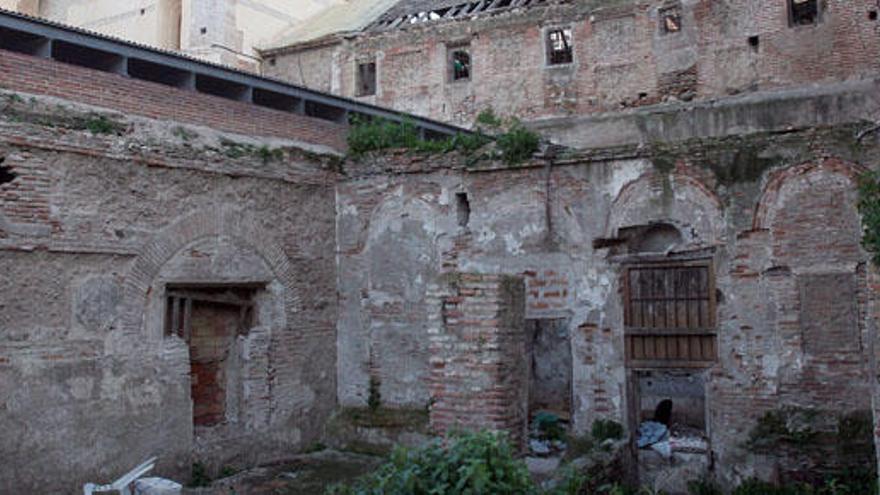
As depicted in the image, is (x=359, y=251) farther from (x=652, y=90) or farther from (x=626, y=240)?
(x=652, y=90)

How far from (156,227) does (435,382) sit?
3.99m

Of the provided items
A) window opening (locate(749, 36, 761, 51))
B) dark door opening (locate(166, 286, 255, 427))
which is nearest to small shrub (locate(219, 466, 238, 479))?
dark door opening (locate(166, 286, 255, 427))

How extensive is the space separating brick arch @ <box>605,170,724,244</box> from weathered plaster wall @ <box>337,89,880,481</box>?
2 centimetres

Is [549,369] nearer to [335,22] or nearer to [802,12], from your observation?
[802,12]

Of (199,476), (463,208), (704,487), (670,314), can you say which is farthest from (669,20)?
(199,476)

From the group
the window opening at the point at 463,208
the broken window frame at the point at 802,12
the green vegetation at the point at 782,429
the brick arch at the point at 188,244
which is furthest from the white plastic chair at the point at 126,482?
the broken window frame at the point at 802,12

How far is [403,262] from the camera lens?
11289 millimetres

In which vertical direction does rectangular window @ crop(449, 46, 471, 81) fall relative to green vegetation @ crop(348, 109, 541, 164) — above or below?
above

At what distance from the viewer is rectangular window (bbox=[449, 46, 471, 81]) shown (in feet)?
68.3

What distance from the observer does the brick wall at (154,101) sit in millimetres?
8711

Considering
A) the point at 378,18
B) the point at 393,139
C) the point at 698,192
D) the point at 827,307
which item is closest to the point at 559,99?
the point at 378,18

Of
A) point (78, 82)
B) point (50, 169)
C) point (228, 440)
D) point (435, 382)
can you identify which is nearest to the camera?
point (435, 382)

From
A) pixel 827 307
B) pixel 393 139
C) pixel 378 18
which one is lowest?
pixel 827 307

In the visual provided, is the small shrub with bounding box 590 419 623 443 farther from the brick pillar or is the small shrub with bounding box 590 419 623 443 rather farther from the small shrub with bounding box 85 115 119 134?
the small shrub with bounding box 85 115 119 134
